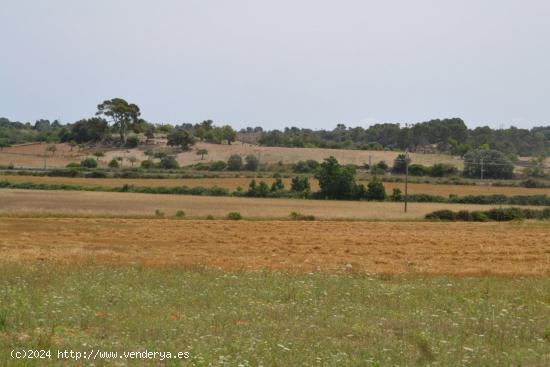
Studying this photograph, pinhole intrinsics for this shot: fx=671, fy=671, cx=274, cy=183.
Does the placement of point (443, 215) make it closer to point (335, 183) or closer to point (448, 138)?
point (335, 183)

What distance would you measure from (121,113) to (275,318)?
14628 cm

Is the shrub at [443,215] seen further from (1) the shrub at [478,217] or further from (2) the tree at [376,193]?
(2) the tree at [376,193]

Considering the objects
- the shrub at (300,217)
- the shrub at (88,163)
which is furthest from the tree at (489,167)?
the shrub at (88,163)

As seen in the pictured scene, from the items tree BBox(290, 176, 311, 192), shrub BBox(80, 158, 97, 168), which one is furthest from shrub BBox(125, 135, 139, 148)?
tree BBox(290, 176, 311, 192)

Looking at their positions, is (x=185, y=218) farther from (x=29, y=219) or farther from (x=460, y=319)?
(x=460, y=319)

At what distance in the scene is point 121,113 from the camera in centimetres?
15325

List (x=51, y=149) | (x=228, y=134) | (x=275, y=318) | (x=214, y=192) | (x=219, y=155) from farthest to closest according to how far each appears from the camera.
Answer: (x=228, y=134) < (x=51, y=149) < (x=219, y=155) < (x=214, y=192) < (x=275, y=318)

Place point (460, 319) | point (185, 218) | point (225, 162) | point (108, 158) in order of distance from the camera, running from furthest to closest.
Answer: point (108, 158), point (225, 162), point (185, 218), point (460, 319)

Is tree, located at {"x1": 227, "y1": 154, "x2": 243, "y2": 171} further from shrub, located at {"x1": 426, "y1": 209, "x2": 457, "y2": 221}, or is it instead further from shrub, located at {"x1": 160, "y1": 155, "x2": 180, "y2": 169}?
shrub, located at {"x1": 426, "y1": 209, "x2": 457, "y2": 221}

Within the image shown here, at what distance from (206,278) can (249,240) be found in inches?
738

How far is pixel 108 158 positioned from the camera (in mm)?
135250

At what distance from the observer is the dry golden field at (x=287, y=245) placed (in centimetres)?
2423

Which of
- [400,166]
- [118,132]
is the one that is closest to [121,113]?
[118,132]

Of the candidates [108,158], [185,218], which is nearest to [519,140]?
[108,158]
